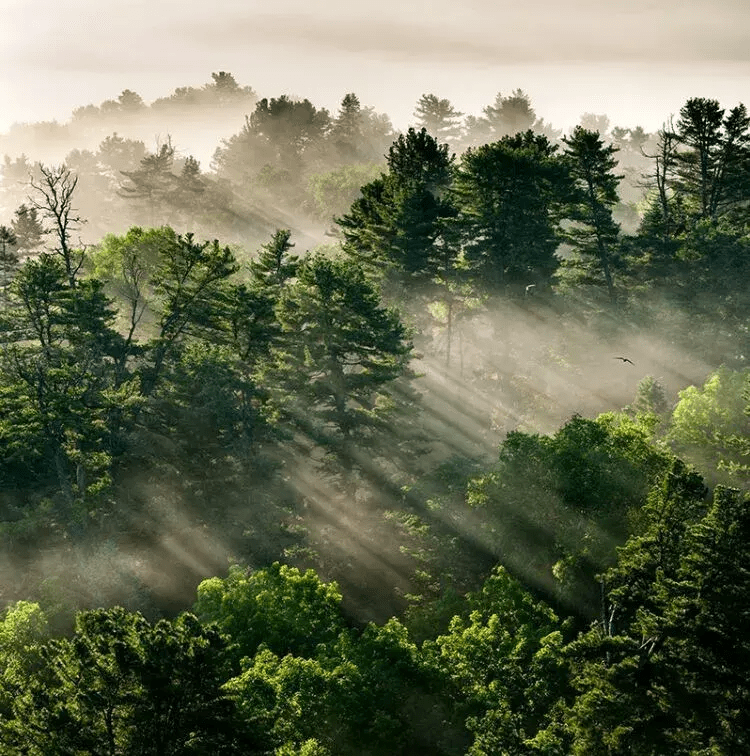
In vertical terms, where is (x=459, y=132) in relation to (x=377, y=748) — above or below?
above

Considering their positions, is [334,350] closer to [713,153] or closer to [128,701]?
[128,701]

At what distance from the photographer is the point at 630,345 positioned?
58.8 metres

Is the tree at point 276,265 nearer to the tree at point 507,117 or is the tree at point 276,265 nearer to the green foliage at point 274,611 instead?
the green foliage at point 274,611

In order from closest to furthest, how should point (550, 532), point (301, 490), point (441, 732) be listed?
point (441, 732)
point (550, 532)
point (301, 490)

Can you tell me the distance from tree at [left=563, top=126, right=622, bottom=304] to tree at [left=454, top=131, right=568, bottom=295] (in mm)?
1524

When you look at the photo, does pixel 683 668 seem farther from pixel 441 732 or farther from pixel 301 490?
pixel 301 490

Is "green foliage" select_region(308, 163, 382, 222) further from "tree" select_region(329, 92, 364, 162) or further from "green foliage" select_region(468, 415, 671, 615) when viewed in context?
"green foliage" select_region(468, 415, 671, 615)

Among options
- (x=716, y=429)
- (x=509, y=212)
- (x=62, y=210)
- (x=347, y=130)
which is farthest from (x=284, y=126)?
(x=716, y=429)

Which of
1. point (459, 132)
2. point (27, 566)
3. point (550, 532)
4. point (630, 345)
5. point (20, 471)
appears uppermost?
point (459, 132)

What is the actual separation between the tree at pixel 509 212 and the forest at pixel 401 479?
0.84 feet

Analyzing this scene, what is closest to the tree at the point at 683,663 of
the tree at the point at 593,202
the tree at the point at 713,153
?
the tree at the point at 593,202

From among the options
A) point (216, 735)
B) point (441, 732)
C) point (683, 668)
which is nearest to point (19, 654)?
point (216, 735)

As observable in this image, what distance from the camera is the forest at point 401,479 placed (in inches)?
874

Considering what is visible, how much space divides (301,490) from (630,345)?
97.7 feet
